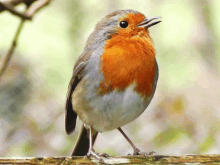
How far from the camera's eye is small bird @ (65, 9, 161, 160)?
336 cm

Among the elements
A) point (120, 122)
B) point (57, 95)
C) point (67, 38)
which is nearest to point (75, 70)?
point (120, 122)

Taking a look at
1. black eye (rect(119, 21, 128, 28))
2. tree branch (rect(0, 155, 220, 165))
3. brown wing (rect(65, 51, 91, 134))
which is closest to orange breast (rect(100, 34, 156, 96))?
black eye (rect(119, 21, 128, 28))

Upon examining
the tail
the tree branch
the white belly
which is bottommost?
the tail

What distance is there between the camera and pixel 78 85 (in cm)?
380

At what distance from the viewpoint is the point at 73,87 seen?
12.9ft

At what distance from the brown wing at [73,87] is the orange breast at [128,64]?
32 cm

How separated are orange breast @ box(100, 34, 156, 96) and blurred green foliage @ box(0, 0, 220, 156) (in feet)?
2.95

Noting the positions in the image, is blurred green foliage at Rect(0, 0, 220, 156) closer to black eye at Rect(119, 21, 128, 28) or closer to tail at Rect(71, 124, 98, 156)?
tail at Rect(71, 124, 98, 156)

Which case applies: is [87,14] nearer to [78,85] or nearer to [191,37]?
[191,37]

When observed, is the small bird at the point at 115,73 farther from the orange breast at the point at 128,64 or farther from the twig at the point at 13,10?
the twig at the point at 13,10

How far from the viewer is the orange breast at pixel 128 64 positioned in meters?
3.33

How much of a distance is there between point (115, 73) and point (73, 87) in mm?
731

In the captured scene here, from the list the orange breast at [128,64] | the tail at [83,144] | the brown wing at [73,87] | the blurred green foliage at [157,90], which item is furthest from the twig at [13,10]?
the tail at [83,144]

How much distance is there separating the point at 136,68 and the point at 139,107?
1.31ft
